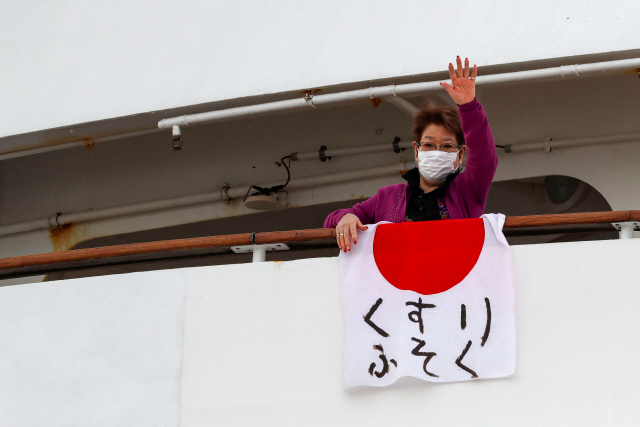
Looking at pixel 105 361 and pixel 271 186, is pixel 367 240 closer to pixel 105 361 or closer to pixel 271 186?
pixel 105 361

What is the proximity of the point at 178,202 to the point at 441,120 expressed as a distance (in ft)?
8.53

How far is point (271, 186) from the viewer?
454 centimetres

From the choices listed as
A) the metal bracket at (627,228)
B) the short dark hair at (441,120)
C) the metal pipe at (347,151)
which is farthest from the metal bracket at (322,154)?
the metal bracket at (627,228)

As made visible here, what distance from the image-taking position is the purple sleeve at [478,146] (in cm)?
220

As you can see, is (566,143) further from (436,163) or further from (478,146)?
(478,146)

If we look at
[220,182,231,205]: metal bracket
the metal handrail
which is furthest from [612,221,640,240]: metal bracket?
[220,182,231,205]: metal bracket

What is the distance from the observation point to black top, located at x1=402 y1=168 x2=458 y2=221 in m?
2.43

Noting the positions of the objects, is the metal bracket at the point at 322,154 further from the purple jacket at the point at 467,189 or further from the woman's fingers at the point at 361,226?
the woman's fingers at the point at 361,226

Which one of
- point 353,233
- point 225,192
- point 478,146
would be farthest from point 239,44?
point 478,146

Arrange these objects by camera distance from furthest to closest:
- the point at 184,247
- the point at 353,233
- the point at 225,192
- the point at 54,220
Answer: the point at 54,220 → the point at 225,192 → the point at 184,247 → the point at 353,233

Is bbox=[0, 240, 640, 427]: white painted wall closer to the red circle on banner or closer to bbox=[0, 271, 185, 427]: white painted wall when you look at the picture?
bbox=[0, 271, 185, 427]: white painted wall

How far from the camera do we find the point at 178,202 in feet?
15.5

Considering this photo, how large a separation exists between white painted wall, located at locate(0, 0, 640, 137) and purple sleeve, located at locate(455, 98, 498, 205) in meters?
0.95

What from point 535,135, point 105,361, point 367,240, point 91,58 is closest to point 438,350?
point 367,240
